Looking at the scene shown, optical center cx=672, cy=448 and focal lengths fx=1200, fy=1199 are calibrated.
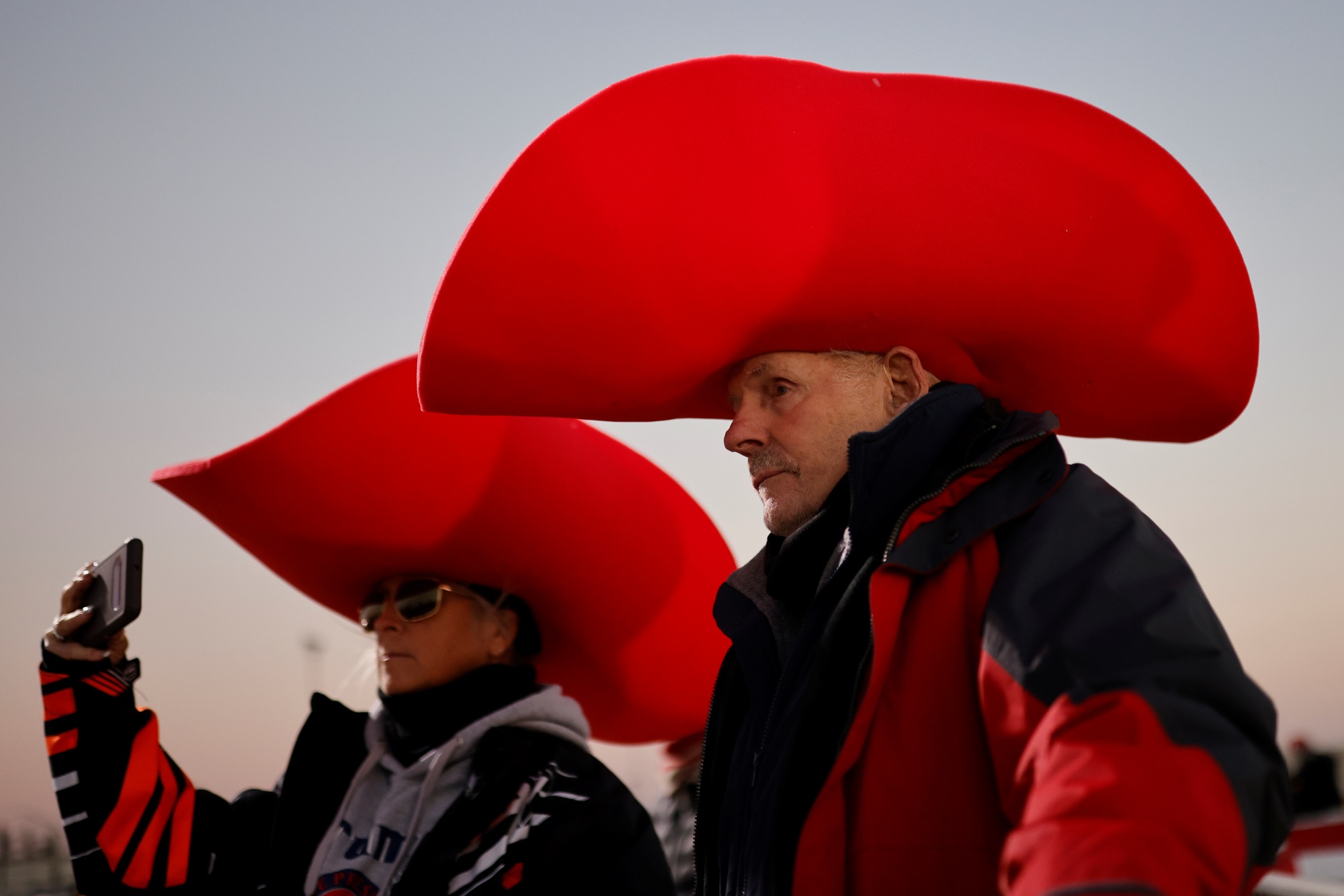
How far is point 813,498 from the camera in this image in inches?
83.9

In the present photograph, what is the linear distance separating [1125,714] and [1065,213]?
108 centimetres

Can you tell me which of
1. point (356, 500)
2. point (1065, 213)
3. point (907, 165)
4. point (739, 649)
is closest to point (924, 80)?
point (907, 165)

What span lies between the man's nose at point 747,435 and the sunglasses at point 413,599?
157cm

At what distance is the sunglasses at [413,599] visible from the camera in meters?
3.55

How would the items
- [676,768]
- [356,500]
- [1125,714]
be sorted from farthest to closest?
1. [676,768]
2. [356,500]
3. [1125,714]

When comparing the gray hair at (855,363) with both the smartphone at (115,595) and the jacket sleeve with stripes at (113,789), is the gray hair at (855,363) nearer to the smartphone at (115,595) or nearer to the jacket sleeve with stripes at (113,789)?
the smartphone at (115,595)

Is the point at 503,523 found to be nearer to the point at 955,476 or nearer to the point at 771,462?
the point at 771,462

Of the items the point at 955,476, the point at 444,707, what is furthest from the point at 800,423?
the point at 444,707

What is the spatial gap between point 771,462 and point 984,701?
79 centimetres

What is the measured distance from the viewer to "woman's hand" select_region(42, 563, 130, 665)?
309 centimetres

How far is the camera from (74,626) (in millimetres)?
3082

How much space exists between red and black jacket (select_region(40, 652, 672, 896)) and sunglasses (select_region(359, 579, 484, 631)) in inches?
18.8

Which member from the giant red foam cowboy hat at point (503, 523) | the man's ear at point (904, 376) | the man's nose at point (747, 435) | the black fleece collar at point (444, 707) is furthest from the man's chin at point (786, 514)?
the black fleece collar at point (444, 707)

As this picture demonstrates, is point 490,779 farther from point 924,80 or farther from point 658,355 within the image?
point 924,80
